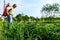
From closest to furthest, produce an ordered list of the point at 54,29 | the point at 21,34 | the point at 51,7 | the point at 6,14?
the point at 21,34 < the point at 54,29 < the point at 6,14 < the point at 51,7

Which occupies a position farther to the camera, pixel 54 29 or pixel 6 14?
pixel 6 14

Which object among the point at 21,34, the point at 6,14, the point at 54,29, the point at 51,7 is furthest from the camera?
the point at 51,7

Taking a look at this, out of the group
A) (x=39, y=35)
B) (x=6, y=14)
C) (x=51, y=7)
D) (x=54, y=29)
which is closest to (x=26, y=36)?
(x=39, y=35)

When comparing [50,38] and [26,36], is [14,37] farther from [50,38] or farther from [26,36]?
[50,38]

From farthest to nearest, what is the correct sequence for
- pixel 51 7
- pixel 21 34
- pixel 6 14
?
pixel 51 7 → pixel 6 14 → pixel 21 34

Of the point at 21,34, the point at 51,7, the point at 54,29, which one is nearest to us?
the point at 21,34

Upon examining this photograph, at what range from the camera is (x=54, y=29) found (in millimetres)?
5691

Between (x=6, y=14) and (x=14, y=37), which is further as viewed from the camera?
(x=6, y=14)

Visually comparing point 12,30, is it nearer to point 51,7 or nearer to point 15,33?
point 15,33

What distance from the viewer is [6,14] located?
8.73 m

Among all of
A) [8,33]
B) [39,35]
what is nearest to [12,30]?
[8,33]

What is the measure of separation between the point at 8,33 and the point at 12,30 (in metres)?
0.11

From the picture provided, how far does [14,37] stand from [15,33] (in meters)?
0.09

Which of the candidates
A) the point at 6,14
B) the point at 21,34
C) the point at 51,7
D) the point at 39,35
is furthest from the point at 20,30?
the point at 51,7
